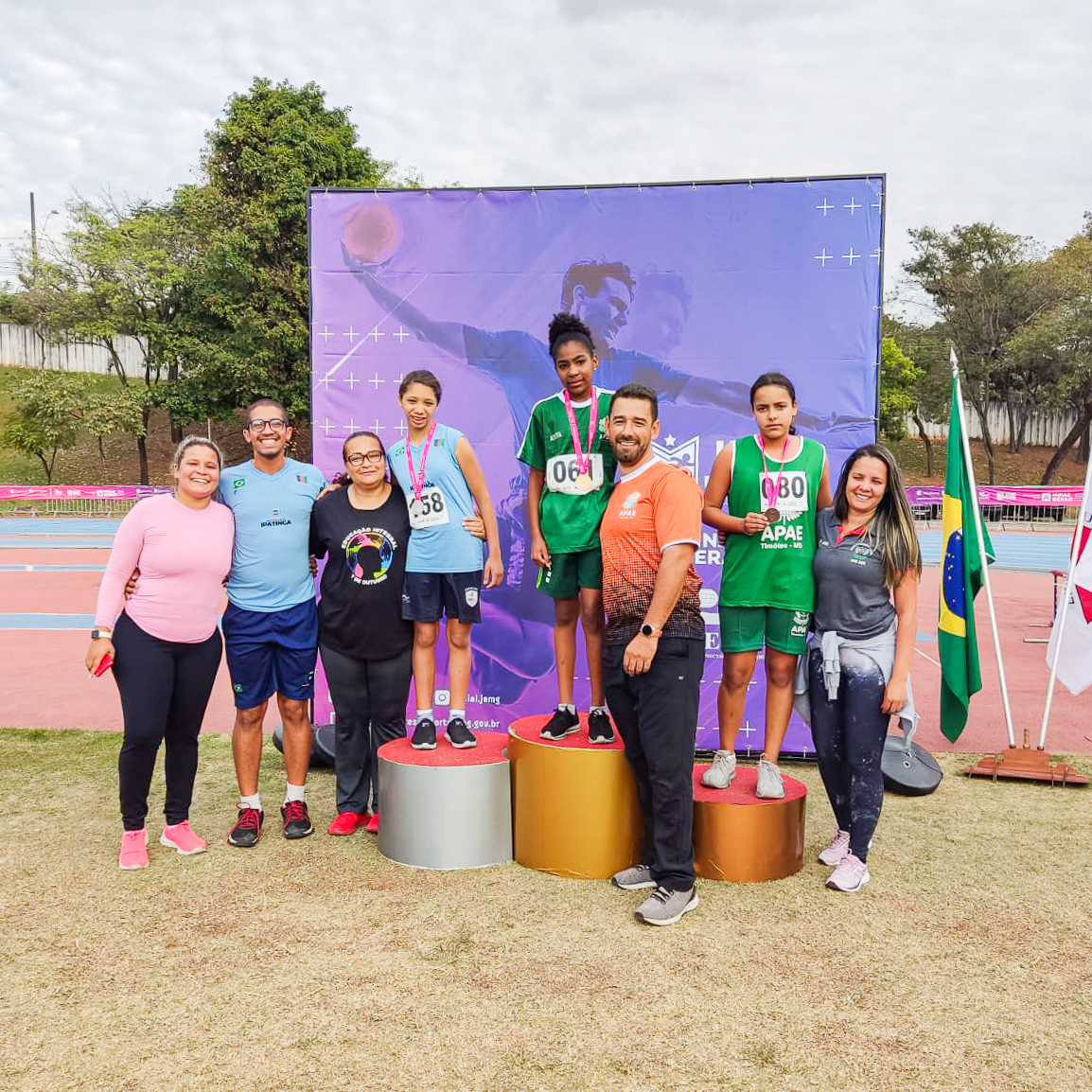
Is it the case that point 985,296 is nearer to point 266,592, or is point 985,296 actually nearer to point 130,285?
point 130,285

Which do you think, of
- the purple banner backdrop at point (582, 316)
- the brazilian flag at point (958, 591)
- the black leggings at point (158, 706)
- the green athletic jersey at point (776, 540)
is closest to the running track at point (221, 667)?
the brazilian flag at point (958, 591)

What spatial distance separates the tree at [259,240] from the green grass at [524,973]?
67.0 feet

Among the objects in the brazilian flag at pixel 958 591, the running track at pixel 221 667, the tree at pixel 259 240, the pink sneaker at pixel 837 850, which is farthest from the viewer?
the tree at pixel 259 240

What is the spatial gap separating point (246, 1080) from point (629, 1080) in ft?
3.17

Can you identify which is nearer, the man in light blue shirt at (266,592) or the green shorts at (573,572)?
the green shorts at (573,572)

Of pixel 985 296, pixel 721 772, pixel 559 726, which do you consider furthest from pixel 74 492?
pixel 985 296

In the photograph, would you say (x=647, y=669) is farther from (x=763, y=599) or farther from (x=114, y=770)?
(x=114, y=770)

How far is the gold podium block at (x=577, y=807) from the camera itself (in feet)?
11.7

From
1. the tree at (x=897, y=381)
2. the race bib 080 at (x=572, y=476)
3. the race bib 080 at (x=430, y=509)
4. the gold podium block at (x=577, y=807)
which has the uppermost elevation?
the tree at (x=897, y=381)

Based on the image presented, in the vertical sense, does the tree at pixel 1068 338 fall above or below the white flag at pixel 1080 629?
above

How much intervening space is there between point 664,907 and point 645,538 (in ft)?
4.24

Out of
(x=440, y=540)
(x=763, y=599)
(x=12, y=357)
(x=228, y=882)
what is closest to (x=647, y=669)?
(x=763, y=599)

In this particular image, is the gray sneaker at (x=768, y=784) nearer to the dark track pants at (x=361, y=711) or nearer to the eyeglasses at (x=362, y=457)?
the dark track pants at (x=361, y=711)

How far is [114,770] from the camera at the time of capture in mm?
5062
